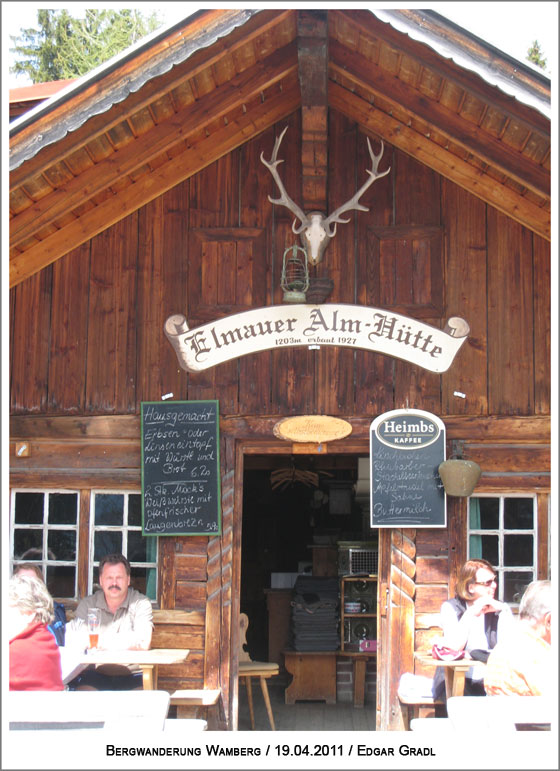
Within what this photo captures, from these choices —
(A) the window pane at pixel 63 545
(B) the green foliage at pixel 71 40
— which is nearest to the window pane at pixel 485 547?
(A) the window pane at pixel 63 545

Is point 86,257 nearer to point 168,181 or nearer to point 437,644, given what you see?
point 168,181

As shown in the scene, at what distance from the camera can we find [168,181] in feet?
22.7

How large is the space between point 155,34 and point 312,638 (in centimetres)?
608

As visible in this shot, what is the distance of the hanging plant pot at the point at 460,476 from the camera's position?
6.38 meters

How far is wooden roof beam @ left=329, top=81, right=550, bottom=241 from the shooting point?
6555mm

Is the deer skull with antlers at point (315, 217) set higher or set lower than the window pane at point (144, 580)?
higher

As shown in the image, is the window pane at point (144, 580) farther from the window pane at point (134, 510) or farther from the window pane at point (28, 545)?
the window pane at point (28, 545)

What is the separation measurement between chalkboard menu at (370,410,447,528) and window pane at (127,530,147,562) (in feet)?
5.65

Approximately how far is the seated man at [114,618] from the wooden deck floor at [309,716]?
74.3 inches

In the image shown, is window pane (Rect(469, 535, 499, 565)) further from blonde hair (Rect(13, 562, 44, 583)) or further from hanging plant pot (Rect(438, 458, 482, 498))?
blonde hair (Rect(13, 562, 44, 583))

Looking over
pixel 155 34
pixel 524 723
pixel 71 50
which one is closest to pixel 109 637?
pixel 524 723

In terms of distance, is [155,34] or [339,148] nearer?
[155,34]

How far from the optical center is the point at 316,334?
6699mm

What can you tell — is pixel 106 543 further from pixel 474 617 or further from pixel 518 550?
pixel 518 550
